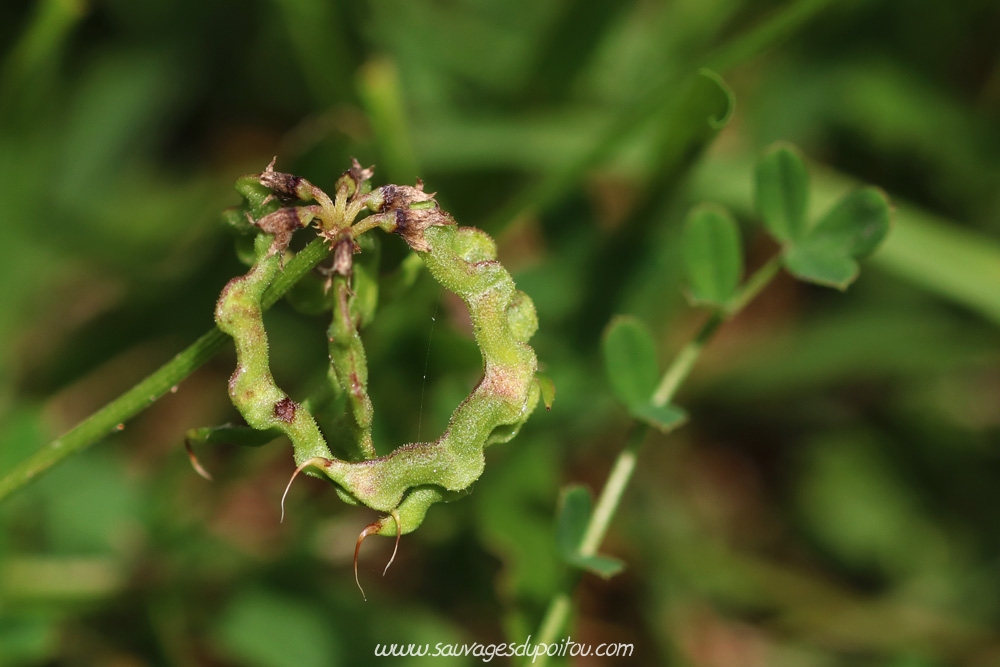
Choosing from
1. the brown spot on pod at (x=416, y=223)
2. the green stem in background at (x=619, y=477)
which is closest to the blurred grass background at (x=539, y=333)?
the green stem in background at (x=619, y=477)

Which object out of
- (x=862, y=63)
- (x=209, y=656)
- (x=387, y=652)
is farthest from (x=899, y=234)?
(x=209, y=656)

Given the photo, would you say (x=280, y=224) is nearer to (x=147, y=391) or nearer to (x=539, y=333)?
(x=147, y=391)

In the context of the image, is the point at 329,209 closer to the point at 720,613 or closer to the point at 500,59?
the point at 500,59

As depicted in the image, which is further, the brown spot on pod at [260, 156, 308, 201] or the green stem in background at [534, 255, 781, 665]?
the green stem in background at [534, 255, 781, 665]

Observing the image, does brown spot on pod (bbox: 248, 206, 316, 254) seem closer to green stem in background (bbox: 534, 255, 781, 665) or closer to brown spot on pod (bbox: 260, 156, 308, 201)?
brown spot on pod (bbox: 260, 156, 308, 201)

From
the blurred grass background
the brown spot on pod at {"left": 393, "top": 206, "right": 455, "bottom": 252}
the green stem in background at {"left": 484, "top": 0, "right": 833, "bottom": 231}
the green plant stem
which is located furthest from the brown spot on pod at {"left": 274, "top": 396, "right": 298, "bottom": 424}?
the green stem in background at {"left": 484, "top": 0, "right": 833, "bottom": 231}
